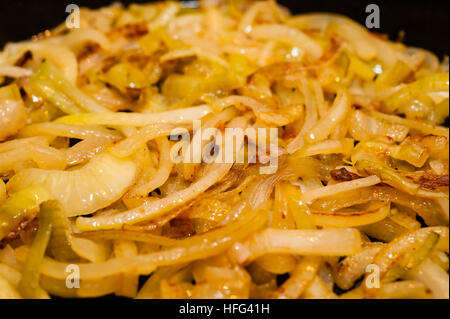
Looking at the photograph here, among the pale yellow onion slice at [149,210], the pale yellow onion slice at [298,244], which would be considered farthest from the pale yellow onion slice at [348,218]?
the pale yellow onion slice at [149,210]

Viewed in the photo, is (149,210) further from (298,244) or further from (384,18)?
(384,18)

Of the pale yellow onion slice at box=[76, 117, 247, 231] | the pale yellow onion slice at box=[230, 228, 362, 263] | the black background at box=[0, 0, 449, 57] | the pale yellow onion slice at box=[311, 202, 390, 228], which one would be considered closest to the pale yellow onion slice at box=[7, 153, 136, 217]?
the pale yellow onion slice at box=[76, 117, 247, 231]

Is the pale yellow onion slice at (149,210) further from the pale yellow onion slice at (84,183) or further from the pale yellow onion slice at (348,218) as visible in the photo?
the pale yellow onion slice at (348,218)

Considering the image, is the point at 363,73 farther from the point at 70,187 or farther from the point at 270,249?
the point at 70,187

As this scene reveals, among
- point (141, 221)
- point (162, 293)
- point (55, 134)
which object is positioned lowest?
point (162, 293)

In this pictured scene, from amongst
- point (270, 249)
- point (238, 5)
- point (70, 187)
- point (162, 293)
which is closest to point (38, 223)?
point (70, 187)

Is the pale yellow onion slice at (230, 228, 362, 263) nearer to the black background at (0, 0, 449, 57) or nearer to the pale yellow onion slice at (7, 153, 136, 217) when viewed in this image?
the pale yellow onion slice at (7, 153, 136, 217)
